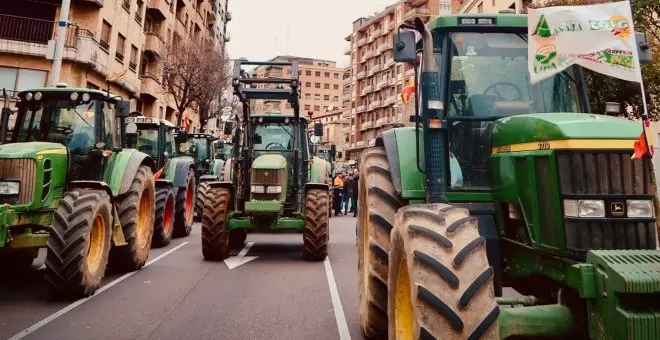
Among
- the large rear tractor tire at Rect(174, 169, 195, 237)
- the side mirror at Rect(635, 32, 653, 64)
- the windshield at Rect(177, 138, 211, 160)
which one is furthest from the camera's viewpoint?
the windshield at Rect(177, 138, 211, 160)

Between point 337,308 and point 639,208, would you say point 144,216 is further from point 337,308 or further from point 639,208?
point 639,208

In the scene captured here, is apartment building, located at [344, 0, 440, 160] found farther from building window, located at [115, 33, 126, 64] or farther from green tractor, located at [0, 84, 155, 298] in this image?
green tractor, located at [0, 84, 155, 298]

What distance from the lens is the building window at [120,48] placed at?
25294 millimetres

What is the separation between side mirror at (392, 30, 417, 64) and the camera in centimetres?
345

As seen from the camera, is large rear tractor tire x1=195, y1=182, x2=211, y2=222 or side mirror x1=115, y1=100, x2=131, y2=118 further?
large rear tractor tire x1=195, y1=182, x2=211, y2=222

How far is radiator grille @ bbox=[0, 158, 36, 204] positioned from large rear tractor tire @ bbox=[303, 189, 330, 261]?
4124mm

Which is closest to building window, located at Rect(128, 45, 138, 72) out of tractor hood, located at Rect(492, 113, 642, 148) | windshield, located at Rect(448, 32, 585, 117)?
windshield, located at Rect(448, 32, 585, 117)

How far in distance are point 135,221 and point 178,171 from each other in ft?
16.6

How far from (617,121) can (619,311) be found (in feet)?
3.93

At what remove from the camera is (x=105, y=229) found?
20.5ft

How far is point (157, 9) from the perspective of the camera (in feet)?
97.6

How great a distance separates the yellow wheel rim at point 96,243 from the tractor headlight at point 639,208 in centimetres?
553

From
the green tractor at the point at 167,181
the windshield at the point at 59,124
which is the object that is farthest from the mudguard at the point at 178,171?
the windshield at the point at 59,124

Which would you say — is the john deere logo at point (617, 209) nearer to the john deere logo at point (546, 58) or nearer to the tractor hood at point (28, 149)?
the john deere logo at point (546, 58)
